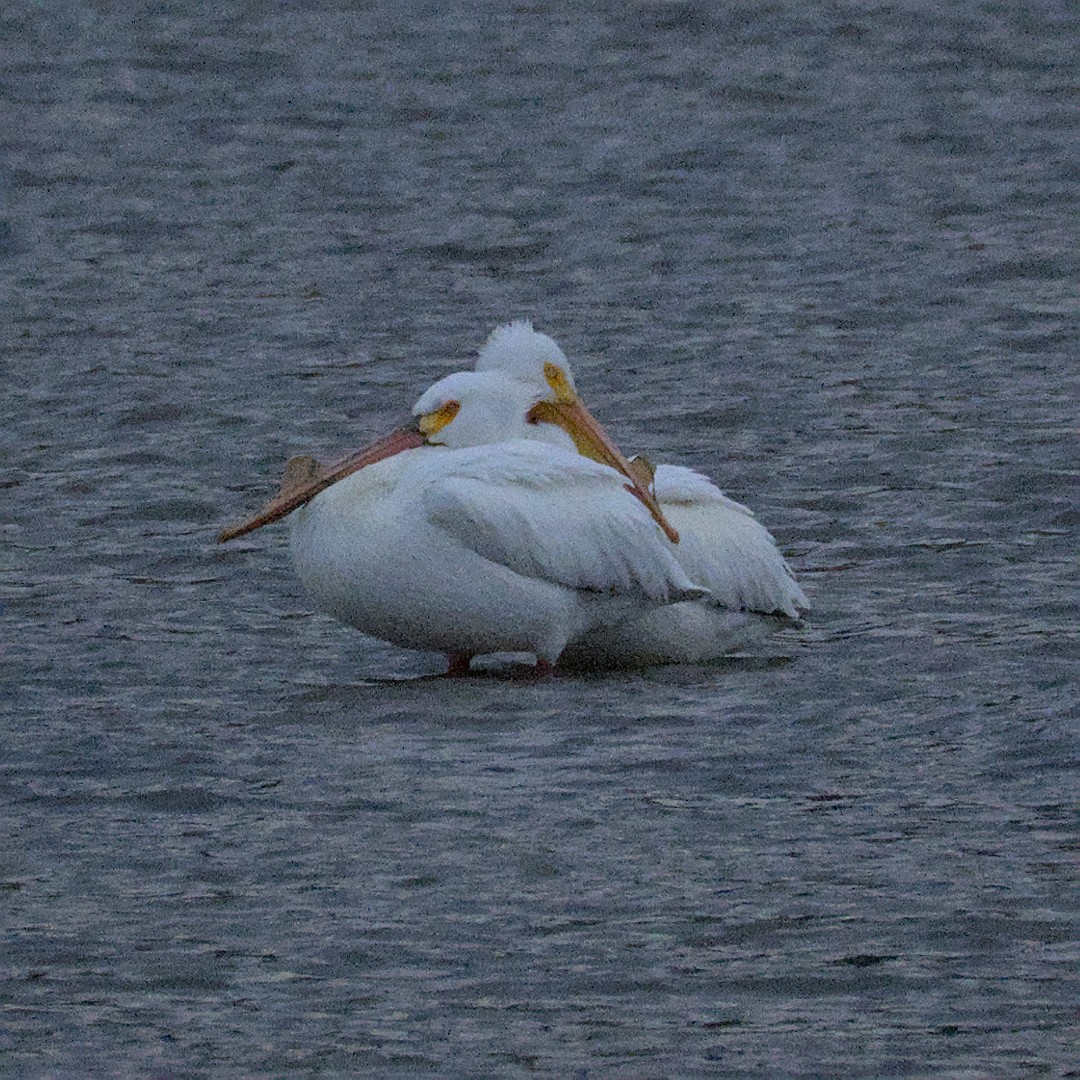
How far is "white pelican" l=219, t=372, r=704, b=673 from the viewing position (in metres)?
6.90

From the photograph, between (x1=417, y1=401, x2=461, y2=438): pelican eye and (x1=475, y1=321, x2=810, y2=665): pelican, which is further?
(x1=417, y1=401, x2=461, y2=438): pelican eye

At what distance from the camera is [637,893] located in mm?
5387

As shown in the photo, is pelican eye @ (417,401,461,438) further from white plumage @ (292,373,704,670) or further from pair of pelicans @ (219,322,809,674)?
white plumage @ (292,373,704,670)

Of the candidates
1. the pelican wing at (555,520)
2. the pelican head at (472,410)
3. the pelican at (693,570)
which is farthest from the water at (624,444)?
the pelican head at (472,410)

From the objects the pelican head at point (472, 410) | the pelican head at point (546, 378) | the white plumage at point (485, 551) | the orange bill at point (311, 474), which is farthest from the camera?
the pelican head at point (546, 378)

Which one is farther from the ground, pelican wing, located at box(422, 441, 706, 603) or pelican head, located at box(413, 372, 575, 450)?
pelican head, located at box(413, 372, 575, 450)

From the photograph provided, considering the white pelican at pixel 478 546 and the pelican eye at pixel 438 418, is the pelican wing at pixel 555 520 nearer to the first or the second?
the white pelican at pixel 478 546

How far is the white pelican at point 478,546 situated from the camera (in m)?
6.90

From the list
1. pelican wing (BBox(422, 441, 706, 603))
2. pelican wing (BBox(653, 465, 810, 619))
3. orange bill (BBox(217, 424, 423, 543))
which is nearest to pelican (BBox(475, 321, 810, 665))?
pelican wing (BBox(653, 465, 810, 619))

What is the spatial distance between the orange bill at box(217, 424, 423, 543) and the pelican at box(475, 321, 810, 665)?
30 centimetres

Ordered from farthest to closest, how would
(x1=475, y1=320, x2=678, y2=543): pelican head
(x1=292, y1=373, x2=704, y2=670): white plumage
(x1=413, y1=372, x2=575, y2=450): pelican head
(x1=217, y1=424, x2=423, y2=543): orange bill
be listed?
(x1=475, y1=320, x2=678, y2=543): pelican head < (x1=413, y1=372, x2=575, y2=450): pelican head < (x1=217, y1=424, x2=423, y2=543): orange bill < (x1=292, y1=373, x2=704, y2=670): white plumage

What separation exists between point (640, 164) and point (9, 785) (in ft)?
24.5

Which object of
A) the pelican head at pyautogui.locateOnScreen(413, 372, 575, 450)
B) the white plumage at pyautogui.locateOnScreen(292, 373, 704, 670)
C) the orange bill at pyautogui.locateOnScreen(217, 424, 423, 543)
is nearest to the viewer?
the white plumage at pyautogui.locateOnScreen(292, 373, 704, 670)

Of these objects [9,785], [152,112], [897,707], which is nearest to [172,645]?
[9,785]
